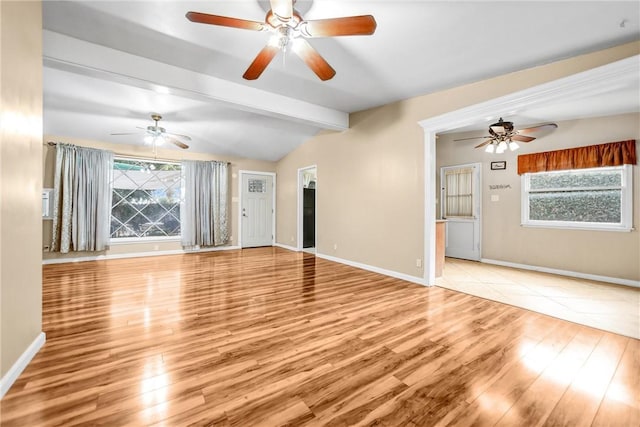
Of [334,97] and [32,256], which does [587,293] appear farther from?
[32,256]

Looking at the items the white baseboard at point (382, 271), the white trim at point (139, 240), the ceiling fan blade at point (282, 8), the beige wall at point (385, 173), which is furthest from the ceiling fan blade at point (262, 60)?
the white trim at point (139, 240)

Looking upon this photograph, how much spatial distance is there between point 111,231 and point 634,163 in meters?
8.76

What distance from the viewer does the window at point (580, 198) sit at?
151 inches

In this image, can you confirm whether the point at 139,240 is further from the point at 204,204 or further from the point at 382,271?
the point at 382,271

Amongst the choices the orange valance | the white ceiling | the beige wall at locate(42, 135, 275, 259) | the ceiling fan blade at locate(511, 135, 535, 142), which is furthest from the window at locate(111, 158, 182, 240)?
the orange valance

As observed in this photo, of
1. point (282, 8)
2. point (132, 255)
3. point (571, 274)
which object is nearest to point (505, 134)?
point (571, 274)

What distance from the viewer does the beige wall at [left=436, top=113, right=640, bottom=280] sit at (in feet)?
12.2

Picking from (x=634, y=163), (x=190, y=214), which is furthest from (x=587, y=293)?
(x=190, y=214)

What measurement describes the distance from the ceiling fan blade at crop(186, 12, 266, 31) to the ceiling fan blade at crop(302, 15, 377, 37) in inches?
14.0

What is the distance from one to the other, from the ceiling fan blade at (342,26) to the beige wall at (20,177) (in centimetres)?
174

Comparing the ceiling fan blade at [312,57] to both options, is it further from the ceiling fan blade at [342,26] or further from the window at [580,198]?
the window at [580,198]

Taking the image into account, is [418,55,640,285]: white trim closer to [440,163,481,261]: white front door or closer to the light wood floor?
the light wood floor

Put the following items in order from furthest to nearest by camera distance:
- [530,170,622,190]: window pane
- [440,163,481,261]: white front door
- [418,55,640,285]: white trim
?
[440,163,481,261]: white front door, [530,170,622,190]: window pane, [418,55,640,285]: white trim

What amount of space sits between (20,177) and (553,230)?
6.23m
